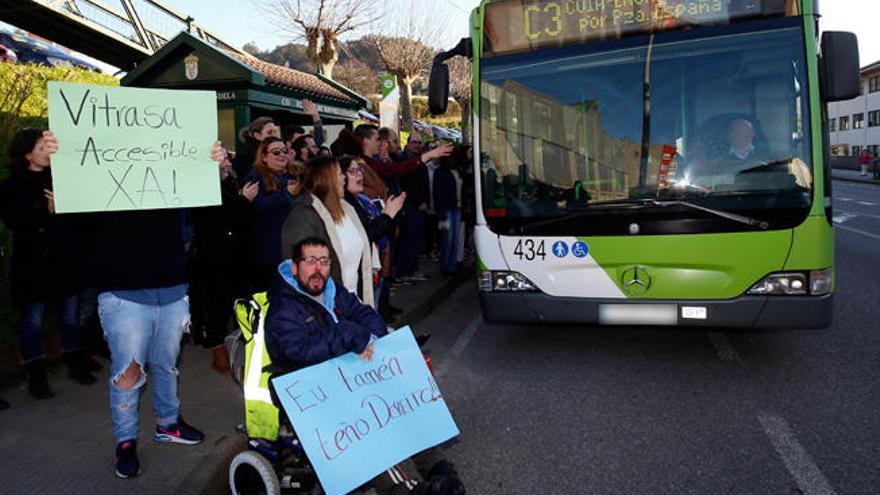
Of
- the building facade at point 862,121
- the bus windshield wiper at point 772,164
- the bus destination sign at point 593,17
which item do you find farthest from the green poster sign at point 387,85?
the building facade at point 862,121

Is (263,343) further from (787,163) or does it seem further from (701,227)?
(787,163)

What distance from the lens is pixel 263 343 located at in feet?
9.64

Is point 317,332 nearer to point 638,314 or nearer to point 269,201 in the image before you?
point 269,201

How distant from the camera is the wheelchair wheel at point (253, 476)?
2.76m

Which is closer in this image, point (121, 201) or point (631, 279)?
point (121, 201)

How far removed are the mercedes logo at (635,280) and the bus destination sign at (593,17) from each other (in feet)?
5.40

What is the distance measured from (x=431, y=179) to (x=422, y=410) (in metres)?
6.43

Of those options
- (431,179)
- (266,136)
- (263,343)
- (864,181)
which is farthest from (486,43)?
(864,181)

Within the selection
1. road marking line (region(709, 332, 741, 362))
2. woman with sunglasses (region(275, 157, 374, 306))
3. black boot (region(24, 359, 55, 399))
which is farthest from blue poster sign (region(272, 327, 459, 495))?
road marking line (region(709, 332, 741, 362))

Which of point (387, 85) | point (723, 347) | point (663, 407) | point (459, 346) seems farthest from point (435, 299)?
point (387, 85)

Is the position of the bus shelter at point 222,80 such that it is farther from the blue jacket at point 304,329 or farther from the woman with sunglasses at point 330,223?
the blue jacket at point 304,329

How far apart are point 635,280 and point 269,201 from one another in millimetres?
2575

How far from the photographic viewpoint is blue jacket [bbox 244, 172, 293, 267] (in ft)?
15.4

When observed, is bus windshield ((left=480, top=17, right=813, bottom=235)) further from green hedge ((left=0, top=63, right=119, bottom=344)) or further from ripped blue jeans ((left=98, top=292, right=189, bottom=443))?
green hedge ((left=0, top=63, right=119, bottom=344))
